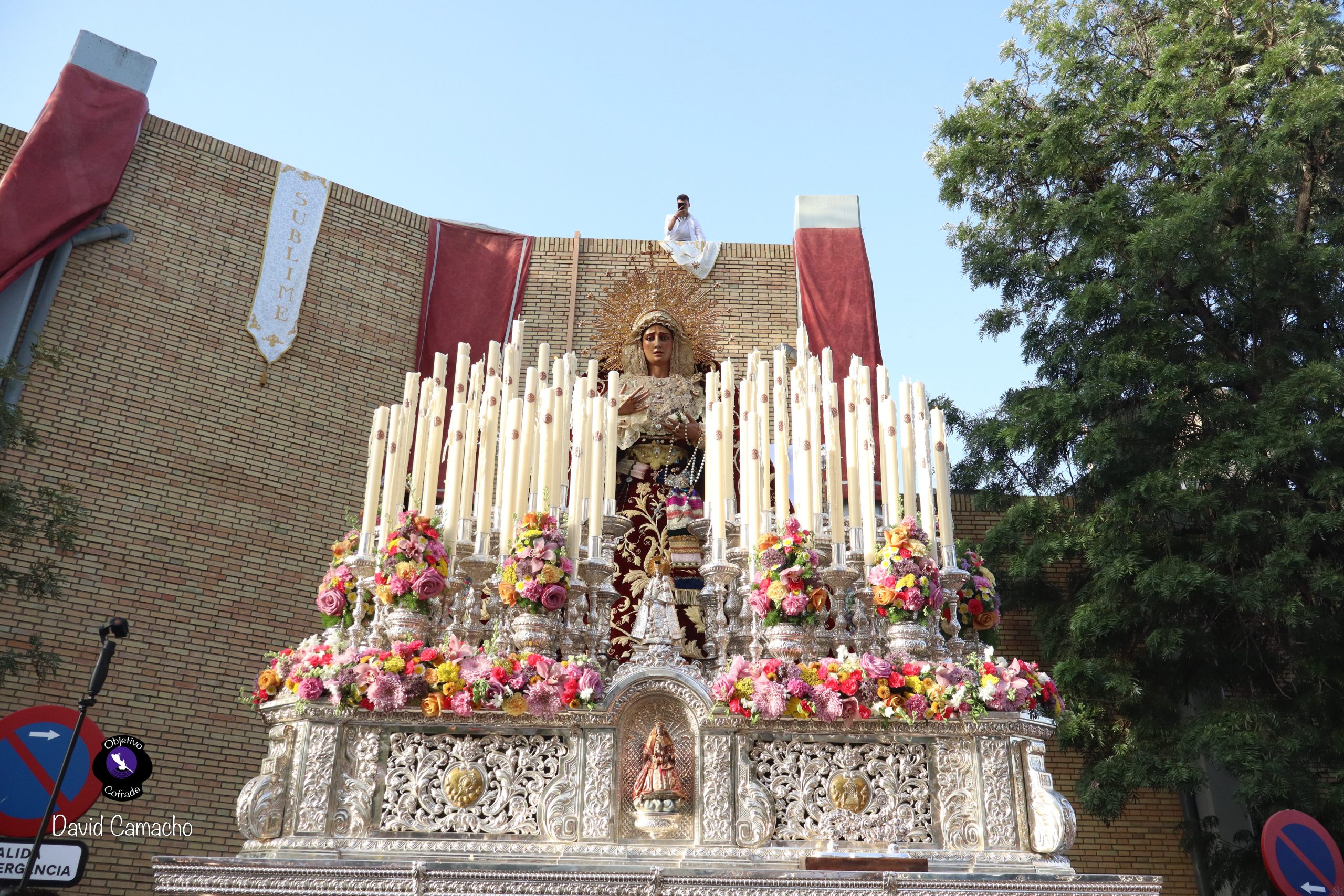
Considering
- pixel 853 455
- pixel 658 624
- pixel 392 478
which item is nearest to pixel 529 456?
pixel 392 478

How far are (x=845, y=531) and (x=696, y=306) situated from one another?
8.79ft

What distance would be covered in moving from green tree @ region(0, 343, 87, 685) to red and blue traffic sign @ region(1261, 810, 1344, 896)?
8.40 metres

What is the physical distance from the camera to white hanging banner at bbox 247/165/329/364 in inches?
451

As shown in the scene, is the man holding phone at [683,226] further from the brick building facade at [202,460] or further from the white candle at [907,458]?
the white candle at [907,458]

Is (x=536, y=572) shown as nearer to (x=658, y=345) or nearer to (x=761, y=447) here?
(x=761, y=447)

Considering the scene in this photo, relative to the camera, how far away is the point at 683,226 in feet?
44.4

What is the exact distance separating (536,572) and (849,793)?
2.02m

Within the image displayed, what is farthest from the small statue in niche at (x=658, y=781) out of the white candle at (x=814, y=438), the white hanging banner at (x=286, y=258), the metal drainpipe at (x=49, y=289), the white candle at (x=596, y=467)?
the white hanging banner at (x=286, y=258)

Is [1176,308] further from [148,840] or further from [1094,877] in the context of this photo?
[148,840]

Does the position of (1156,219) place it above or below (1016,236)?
below

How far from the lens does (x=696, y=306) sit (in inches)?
357

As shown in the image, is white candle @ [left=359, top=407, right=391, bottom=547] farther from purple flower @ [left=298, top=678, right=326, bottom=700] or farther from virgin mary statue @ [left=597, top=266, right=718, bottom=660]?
virgin mary statue @ [left=597, top=266, right=718, bottom=660]

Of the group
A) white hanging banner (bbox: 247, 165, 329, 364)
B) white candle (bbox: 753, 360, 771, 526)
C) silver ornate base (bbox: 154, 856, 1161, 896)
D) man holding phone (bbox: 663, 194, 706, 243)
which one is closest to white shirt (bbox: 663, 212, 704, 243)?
man holding phone (bbox: 663, 194, 706, 243)

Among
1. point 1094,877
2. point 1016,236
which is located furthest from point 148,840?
point 1016,236
